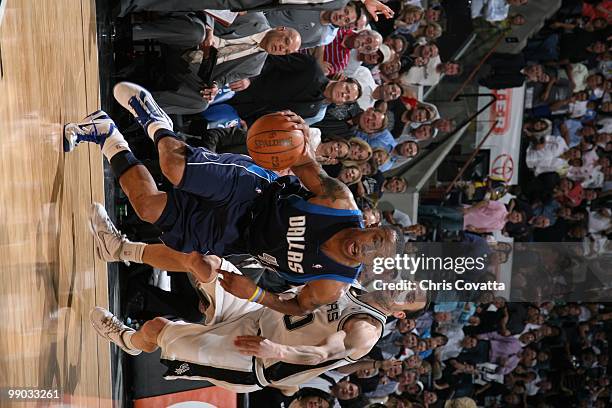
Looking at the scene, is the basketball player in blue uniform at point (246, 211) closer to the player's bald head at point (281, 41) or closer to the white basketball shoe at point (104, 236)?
the white basketball shoe at point (104, 236)

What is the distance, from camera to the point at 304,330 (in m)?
3.53

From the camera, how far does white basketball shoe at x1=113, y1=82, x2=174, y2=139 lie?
10.5ft

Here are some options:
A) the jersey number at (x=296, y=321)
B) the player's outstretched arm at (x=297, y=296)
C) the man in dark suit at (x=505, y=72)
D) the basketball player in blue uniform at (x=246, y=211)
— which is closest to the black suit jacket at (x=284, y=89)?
the basketball player in blue uniform at (x=246, y=211)

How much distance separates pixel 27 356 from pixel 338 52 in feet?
12.9

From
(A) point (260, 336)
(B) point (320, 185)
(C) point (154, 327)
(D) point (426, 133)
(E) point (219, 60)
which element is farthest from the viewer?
(D) point (426, 133)

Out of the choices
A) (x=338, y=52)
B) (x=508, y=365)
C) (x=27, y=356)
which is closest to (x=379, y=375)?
(x=508, y=365)

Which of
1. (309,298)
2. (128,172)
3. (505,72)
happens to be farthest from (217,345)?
(505,72)

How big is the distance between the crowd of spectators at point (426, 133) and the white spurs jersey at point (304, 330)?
725 millimetres

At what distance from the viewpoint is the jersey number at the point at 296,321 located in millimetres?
3514

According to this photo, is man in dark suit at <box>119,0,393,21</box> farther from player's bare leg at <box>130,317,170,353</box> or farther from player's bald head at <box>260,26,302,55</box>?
player's bare leg at <box>130,317,170,353</box>

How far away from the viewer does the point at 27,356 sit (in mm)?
2174

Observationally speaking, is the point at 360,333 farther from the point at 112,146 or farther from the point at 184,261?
the point at 112,146

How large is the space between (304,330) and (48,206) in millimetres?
1506

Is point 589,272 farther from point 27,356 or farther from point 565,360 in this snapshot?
point 565,360
